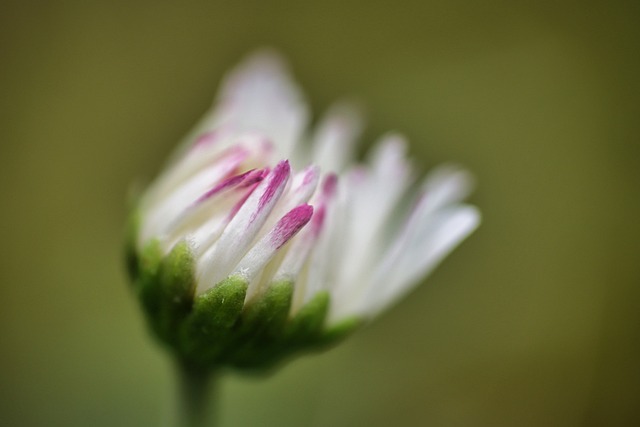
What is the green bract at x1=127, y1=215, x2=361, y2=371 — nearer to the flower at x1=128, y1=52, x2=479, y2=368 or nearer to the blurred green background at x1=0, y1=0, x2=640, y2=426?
the flower at x1=128, y1=52, x2=479, y2=368

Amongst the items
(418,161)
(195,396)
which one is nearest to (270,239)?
(195,396)

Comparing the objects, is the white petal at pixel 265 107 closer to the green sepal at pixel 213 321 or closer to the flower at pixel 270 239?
the flower at pixel 270 239

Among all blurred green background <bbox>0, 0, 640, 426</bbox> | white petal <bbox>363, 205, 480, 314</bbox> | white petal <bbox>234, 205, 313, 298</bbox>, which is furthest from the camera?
blurred green background <bbox>0, 0, 640, 426</bbox>

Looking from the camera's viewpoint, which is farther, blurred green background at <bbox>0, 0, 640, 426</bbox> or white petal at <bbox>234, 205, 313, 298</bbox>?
blurred green background at <bbox>0, 0, 640, 426</bbox>

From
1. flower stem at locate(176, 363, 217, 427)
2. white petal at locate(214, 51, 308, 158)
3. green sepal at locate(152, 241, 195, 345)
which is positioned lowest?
flower stem at locate(176, 363, 217, 427)

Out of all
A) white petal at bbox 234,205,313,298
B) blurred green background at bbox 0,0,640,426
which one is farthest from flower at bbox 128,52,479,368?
blurred green background at bbox 0,0,640,426

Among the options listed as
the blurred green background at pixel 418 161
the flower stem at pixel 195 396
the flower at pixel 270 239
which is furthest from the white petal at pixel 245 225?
the blurred green background at pixel 418 161

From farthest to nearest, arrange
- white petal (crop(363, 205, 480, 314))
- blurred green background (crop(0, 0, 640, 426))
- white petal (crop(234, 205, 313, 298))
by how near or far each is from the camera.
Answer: blurred green background (crop(0, 0, 640, 426)), white petal (crop(363, 205, 480, 314)), white petal (crop(234, 205, 313, 298))
